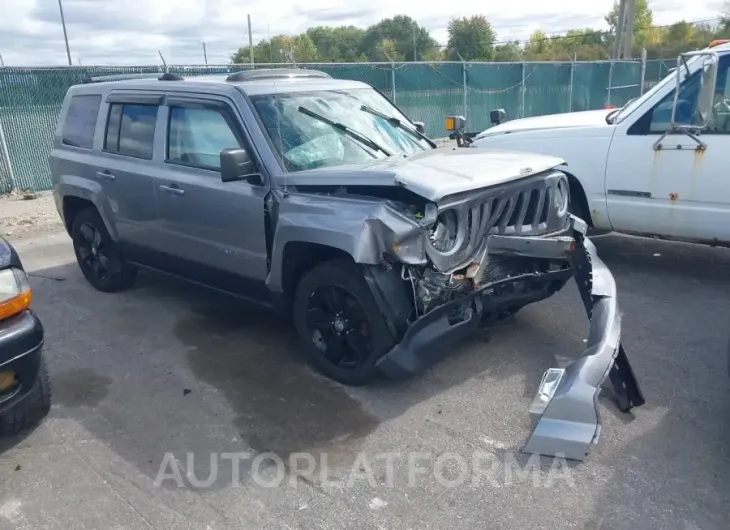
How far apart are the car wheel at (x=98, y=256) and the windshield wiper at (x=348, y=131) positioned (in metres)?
2.34

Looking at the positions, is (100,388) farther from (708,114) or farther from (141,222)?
(708,114)

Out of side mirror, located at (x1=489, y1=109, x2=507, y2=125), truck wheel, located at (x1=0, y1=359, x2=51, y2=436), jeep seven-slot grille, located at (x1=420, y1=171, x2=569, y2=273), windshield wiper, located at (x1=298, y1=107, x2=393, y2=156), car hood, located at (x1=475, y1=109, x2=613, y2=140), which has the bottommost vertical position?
truck wheel, located at (x1=0, y1=359, x2=51, y2=436)

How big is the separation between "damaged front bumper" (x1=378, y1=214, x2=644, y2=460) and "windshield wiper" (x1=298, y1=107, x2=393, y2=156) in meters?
1.17

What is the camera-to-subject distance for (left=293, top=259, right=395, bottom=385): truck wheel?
3.80 meters

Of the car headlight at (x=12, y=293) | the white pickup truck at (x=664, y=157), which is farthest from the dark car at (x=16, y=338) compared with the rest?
the white pickup truck at (x=664, y=157)

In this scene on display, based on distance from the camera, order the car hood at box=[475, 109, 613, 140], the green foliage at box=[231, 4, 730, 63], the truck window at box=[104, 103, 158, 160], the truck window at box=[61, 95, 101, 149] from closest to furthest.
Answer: the truck window at box=[104, 103, 158, 160] < the truck window at box=[61, 95, 101, 149] < the car hood at box=[475, 109, 613, 140] < the green foliage at box=[231, 4, 730, 63]

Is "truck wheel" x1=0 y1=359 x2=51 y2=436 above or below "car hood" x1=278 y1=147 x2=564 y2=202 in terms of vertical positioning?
below

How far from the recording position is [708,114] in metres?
5.16

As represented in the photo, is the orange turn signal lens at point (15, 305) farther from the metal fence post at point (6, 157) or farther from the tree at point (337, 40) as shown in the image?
the tree at point (337, 40)

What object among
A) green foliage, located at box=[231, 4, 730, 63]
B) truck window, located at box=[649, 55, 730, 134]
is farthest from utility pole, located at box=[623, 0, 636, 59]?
truck window, located at box=[649, 55, 730, 134]

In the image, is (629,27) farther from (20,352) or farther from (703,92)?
(20,352)

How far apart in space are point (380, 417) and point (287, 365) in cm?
96

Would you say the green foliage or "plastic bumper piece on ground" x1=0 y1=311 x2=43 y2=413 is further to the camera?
the green foliage

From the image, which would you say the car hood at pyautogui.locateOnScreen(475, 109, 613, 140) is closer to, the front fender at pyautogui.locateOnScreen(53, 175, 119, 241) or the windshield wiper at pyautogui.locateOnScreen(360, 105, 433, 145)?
the windshield wiper at pyautogui.locateOnScreen(360, 105, 433, 145)
